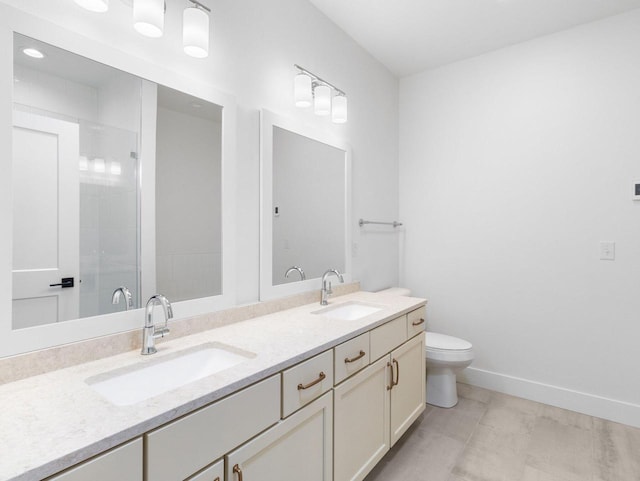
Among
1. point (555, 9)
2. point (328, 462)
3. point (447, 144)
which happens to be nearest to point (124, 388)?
point (328, 462)

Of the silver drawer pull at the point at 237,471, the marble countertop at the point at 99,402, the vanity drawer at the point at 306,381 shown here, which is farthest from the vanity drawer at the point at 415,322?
the silver drawer pull at the point at 237,471

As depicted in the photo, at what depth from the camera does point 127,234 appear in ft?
4.22

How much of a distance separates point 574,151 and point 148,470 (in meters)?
2.91

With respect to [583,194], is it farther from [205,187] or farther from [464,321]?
[205,187]

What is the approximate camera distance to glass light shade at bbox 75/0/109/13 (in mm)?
1082

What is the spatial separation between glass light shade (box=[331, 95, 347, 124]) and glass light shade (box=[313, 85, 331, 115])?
0.13 m

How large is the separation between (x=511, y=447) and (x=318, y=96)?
7.61 ft

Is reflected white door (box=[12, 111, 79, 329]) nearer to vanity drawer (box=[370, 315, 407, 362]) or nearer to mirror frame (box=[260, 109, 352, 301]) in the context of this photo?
mirror frame (box=[260, 109, 352, 301])

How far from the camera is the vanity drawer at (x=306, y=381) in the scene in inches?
45.5

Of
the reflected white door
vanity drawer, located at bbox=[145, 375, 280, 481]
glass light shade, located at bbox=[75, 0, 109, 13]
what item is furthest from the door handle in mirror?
glass light shade, located at bbox=[75, 0, 109, 13]

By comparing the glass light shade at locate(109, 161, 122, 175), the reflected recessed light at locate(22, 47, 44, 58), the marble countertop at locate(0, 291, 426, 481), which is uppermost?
the reflected recessed light at locate(22, 47, 44, 58)

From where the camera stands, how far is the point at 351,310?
85.0 inches

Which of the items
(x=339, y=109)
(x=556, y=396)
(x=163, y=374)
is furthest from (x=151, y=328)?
(x=556, y=396)

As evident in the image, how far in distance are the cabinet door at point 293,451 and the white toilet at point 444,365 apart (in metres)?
1.27
